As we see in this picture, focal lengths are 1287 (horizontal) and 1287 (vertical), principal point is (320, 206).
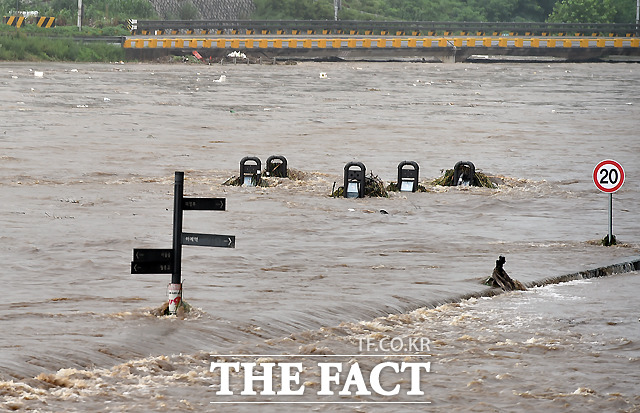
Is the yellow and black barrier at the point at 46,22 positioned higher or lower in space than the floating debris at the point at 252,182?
higher

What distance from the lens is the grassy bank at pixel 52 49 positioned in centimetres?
6222

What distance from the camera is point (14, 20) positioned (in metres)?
76.4

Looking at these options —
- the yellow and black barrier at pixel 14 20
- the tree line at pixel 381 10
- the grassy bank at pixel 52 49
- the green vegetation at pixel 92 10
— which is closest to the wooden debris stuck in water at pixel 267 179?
the grassy bank at pixel 52 49

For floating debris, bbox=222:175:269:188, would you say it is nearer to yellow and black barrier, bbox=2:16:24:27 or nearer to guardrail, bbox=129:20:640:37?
yellow and black barrier, bbox=2:16:24:27

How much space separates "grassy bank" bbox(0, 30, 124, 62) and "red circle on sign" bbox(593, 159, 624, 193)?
50889mm

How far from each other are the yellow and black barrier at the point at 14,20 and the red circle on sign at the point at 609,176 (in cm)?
6502

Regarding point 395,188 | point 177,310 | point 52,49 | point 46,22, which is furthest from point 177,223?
point 46,22

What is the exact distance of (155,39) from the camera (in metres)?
69.4

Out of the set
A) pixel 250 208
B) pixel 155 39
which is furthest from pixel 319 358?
pixel 155 39

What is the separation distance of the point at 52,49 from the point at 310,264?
178ft

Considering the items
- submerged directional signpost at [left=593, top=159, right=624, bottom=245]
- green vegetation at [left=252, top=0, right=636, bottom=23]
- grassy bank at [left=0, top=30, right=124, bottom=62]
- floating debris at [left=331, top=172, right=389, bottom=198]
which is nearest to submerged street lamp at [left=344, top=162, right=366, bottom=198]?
floating debris at [left=331, top=172, right=389, bottom=198]

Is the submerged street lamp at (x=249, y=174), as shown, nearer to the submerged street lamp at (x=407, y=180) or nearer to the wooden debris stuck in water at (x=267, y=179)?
the wooden debris stuck in water at (x=267, y=179)

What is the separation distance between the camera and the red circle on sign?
13688mm

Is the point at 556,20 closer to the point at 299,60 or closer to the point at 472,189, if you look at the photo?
the point at 299,60
